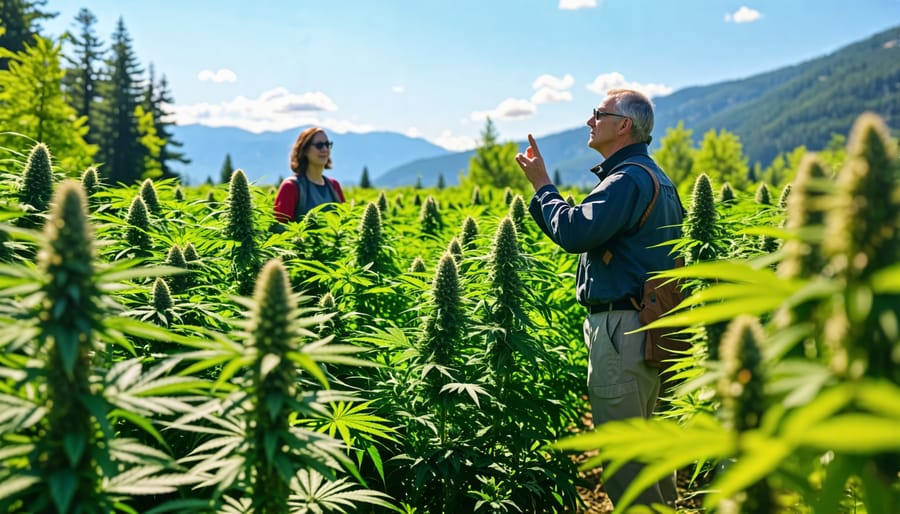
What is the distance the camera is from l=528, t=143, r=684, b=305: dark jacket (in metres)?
3.86

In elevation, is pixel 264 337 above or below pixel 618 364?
above

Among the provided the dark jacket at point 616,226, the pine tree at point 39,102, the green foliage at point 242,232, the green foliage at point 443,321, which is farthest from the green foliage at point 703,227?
the pine tree at point 39,102

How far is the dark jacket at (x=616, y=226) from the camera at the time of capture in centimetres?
386

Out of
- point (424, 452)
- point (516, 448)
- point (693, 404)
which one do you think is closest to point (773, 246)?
point (693, 404)

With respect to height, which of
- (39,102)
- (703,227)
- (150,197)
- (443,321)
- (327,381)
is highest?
(39,102)

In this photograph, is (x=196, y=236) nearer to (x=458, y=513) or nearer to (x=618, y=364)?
(x=458, y=513)

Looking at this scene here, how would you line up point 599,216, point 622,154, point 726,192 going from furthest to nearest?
point 726,192, point 622,154, point 599,216

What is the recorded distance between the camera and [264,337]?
5.52 feet

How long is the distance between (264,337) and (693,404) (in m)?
1.93

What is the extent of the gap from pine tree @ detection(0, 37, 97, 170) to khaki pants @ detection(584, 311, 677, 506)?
17610 mm

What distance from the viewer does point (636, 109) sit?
14.0 ft

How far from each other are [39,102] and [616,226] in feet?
66.6

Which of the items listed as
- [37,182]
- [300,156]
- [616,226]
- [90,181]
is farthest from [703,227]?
[300,156]

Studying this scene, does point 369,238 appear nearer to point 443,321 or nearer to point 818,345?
point 443,321
